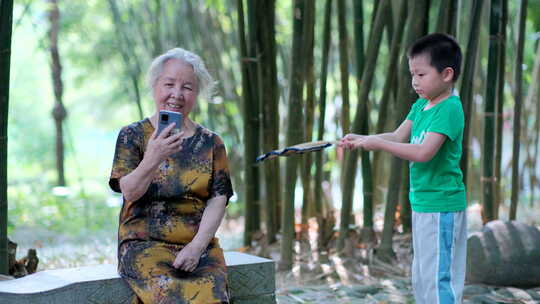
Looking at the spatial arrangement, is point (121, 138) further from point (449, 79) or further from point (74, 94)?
point (74, 94)

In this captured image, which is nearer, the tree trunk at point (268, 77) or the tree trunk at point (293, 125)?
the tree trunk at point (293, 125)

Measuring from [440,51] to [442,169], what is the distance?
32cm

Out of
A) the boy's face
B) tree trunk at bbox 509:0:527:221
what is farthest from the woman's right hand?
tree trunk at bbox 509:0:527:221

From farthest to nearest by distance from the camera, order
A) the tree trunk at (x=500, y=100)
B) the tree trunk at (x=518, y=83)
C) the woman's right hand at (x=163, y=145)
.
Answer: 1. the tree trunk at (x=518, y=83)
2. the tree trunk at (x=500, y=100)
3. the woman's right hand at (x=163, y=145)

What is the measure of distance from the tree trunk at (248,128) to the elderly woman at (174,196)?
129 centimetres

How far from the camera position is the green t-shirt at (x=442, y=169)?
1703 mm

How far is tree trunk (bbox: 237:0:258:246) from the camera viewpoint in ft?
10.1

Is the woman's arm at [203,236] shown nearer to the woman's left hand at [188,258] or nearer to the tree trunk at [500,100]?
the woman's left hand at [188,258]

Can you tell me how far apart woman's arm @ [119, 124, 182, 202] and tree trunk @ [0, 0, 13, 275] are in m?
0.75

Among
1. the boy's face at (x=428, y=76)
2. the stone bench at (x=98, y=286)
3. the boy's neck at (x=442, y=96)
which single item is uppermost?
the boy's face at (x=428, y=76)

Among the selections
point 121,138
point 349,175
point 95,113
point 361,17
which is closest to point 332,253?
point 349,175

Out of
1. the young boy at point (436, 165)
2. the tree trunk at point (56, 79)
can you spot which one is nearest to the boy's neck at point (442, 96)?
the young boy at point (436, 165)

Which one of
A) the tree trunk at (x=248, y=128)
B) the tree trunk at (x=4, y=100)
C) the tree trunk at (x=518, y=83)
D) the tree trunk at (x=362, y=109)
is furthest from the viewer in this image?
the tree trunk at (x=248, y=128)

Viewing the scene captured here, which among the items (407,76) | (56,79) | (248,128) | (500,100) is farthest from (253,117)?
(56,79)
